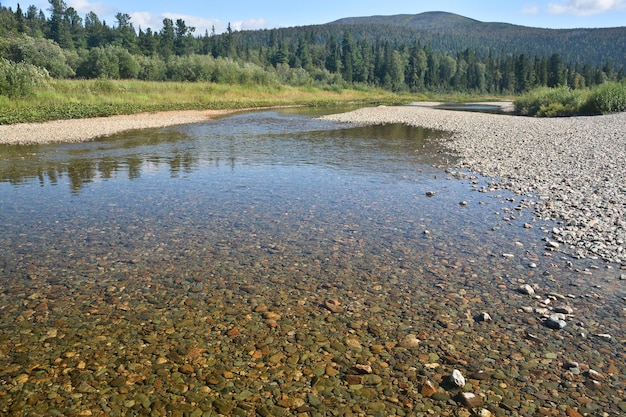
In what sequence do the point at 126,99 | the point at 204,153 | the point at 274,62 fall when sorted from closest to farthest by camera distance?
the point at 204,153, the point at 126,99, the point at 274,62

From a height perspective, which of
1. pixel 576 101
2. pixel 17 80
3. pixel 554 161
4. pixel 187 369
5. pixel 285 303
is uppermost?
pixel 17 80

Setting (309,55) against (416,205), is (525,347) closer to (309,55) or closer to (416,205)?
(416,205)

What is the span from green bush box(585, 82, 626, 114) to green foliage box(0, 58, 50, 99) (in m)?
49.4

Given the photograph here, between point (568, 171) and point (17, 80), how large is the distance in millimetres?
39513

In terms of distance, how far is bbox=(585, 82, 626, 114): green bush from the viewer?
39.3 meters

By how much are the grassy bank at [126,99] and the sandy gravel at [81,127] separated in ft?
4.73

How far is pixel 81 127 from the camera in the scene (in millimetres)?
32094

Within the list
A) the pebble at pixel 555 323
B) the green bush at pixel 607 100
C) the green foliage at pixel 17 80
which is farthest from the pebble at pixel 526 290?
the green foliage at pixel 17 80

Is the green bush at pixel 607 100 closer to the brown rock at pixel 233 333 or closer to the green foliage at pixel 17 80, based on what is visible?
the brown rock at pixel 233 333

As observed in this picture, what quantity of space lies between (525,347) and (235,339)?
3.80m

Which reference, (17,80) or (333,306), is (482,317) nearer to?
(333,306)

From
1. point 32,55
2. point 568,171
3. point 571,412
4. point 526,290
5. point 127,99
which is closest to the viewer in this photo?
point 571,412

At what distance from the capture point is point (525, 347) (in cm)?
582

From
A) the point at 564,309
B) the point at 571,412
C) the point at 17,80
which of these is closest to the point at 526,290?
the point at 564,309
